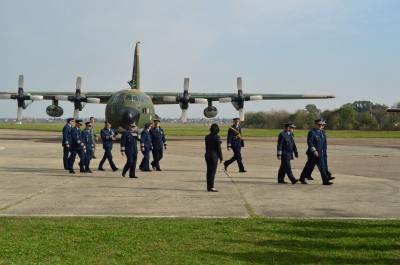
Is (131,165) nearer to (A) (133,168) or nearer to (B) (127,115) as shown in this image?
(A) (133,168)

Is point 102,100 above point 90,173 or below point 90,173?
above

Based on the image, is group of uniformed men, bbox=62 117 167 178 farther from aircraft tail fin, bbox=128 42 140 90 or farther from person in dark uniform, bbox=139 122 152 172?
aircraft tail fin, bbox=128 42 140 90

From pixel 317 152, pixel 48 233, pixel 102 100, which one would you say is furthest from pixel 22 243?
pixel 102 100

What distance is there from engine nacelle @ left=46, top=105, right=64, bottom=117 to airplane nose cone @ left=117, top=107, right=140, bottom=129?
1156 centimetres

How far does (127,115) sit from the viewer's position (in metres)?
31.1

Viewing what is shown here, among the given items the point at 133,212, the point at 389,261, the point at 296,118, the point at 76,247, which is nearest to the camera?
the point at 389,261

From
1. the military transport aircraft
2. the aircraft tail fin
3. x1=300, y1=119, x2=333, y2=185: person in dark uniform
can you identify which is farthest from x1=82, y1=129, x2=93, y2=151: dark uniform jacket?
the aircraft tail fin

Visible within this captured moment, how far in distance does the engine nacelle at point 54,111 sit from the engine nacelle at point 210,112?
12.1 metres

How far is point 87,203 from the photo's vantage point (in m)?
10.3

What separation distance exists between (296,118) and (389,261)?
8307 centimetres

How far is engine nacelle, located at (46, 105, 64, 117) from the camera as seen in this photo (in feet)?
135

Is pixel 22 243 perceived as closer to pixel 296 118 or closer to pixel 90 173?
pixel 90 173

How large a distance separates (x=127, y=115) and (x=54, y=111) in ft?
41.3

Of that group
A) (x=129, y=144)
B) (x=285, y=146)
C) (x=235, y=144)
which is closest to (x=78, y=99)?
(x=235, y=144)
